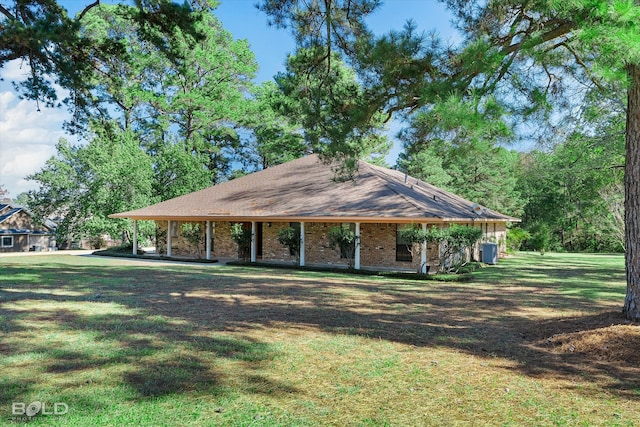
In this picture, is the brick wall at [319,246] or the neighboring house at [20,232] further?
the neighboring house at [20,232]

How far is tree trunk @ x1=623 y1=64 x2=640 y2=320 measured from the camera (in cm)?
631

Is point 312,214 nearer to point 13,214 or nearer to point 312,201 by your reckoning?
point 312,201

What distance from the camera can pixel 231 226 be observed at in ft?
71.2

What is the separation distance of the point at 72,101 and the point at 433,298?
31.1 ft

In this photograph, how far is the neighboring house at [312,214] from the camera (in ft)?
55.6

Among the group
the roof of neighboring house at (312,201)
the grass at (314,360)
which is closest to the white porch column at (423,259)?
the roof of neighboring house at (312,201)

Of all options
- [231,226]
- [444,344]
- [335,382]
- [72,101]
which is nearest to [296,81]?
[72,101]

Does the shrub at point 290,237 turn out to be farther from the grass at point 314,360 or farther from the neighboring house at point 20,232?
the neighboring house at point 20,232

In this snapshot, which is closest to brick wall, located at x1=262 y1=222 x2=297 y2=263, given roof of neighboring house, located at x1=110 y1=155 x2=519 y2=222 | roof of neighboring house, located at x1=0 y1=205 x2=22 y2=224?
roof of neighboring house, located at x1=110 y1=155 x2=519 y2=222

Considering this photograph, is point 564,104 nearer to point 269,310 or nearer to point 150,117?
point 269,310

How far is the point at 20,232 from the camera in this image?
33906mm

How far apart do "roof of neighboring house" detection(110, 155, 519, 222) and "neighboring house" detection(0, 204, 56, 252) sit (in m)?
16.2

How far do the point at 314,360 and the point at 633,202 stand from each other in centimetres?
502

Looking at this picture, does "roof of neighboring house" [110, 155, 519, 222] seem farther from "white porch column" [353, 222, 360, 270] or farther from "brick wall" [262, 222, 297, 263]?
"brick wall" [262, 222, 297, 263]
